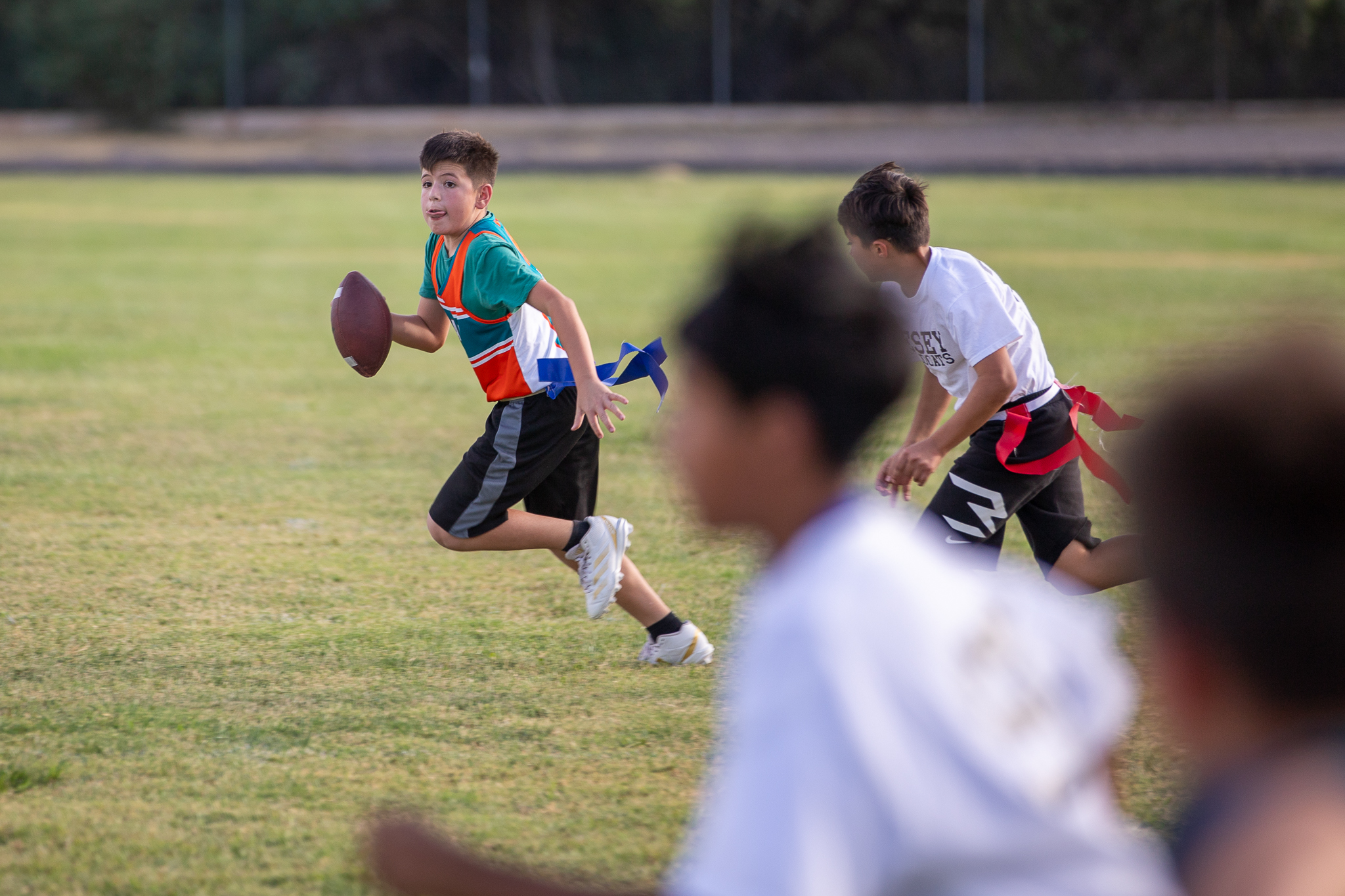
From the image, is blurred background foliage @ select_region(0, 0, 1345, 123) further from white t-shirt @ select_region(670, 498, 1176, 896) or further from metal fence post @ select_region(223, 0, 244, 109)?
white t-shirt @ select_region(670, 498, 1176, 896)

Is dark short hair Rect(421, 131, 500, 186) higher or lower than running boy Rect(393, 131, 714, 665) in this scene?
higher

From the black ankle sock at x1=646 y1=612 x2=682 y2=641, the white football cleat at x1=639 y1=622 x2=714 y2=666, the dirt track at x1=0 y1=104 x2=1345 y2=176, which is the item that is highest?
the dirt track at x1=0 y1=104 x2=1345 y2=176

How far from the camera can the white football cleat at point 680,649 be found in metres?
3.97

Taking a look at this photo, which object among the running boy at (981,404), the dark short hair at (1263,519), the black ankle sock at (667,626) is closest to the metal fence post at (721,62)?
the running boy at (981,404)

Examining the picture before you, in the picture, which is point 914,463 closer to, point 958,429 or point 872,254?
point 958,429

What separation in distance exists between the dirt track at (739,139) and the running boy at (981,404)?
22449 mm

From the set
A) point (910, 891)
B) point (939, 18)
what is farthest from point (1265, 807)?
point (939, 18)

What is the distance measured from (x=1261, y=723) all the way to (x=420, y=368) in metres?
8.40

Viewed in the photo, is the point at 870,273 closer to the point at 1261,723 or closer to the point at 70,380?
the point at 1261,723

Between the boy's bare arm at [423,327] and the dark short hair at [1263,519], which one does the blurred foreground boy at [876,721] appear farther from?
the boy's bare arm at [423,327]

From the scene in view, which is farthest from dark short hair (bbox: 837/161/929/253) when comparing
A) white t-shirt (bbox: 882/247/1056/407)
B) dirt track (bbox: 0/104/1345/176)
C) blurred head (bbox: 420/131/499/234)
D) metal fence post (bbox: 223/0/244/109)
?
metal fence post (bbox: 223/0/244/109)

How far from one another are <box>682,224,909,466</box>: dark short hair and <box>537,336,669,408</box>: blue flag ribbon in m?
2.49

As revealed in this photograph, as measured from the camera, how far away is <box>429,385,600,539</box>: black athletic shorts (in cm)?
392

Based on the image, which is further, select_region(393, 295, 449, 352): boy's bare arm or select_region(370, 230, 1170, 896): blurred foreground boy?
select_region(393, 295, 449, 352): boy's bare arm
